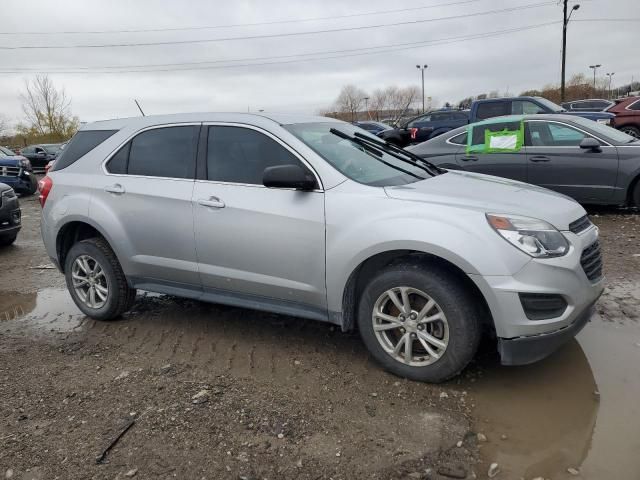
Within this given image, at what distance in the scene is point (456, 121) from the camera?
18.9 m

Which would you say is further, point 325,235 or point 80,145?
point 80,145

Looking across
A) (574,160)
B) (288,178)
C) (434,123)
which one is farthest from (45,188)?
(434,123)

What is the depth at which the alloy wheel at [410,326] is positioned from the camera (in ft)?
10.5

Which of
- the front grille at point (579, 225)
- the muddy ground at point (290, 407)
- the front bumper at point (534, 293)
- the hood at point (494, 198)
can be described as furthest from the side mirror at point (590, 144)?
the front bumper at point (534, 293)

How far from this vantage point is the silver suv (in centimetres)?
304

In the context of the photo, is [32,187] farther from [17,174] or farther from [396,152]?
[396,152]

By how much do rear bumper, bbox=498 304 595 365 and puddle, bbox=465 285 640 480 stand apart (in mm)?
288

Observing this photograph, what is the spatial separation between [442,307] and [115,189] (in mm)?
2825

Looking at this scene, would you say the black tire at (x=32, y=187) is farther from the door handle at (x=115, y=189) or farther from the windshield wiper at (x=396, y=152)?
the windshield wiper at (x=396, y=152)

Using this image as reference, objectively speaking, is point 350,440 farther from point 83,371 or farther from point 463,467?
point 83,371

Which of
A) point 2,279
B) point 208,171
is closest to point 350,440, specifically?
point 208,171

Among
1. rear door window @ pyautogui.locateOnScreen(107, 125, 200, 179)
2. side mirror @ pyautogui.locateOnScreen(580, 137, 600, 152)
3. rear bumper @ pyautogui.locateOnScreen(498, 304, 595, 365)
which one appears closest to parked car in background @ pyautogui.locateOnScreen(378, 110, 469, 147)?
side mirror @ pyautogui.locateOnScreen(580, 137, 600, 152)

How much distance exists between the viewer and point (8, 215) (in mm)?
7980

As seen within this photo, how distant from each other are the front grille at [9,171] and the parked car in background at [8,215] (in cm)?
676
